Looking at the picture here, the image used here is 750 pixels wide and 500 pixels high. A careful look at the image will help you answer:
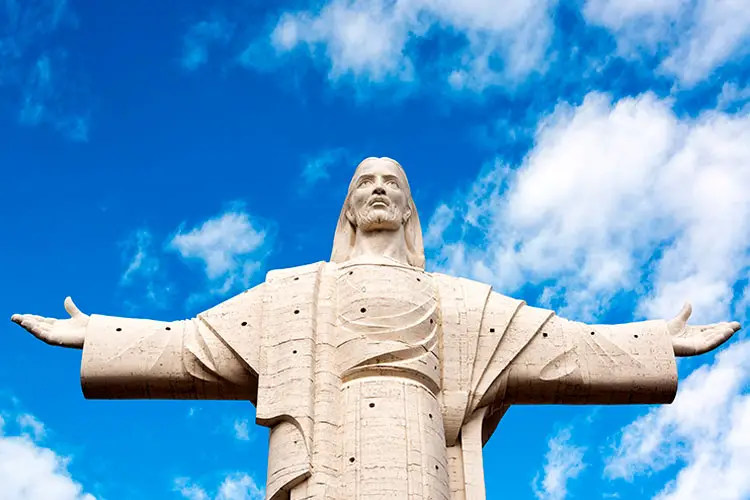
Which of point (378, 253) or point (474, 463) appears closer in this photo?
point (474, 463)

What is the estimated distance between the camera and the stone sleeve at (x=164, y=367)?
13.4 m

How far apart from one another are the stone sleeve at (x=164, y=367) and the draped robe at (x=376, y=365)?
0.02m

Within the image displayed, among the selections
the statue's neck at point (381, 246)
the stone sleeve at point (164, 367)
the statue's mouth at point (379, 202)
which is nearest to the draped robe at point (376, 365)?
the stone sleeve at point (164, 367)

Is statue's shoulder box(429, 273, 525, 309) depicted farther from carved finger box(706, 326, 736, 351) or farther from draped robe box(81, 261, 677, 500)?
carved finger box(706, 326, 736, 351)

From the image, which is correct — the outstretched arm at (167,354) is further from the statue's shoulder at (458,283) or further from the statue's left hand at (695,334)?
the statue's left hand at (695,334)

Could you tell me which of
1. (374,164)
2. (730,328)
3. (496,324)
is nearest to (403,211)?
(374,164)

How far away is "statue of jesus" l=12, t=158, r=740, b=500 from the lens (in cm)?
1208

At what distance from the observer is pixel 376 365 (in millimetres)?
12656

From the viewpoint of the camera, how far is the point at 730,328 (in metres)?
14.1

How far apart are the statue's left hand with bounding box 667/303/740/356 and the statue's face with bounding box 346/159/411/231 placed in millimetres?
3923

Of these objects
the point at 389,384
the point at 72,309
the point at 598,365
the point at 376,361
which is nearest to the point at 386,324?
the point at 376,361

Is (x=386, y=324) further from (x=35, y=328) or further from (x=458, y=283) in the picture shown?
(x=35, y=328)

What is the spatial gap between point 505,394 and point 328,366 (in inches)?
92.9

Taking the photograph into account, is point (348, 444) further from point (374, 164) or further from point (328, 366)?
point (374, 164)
